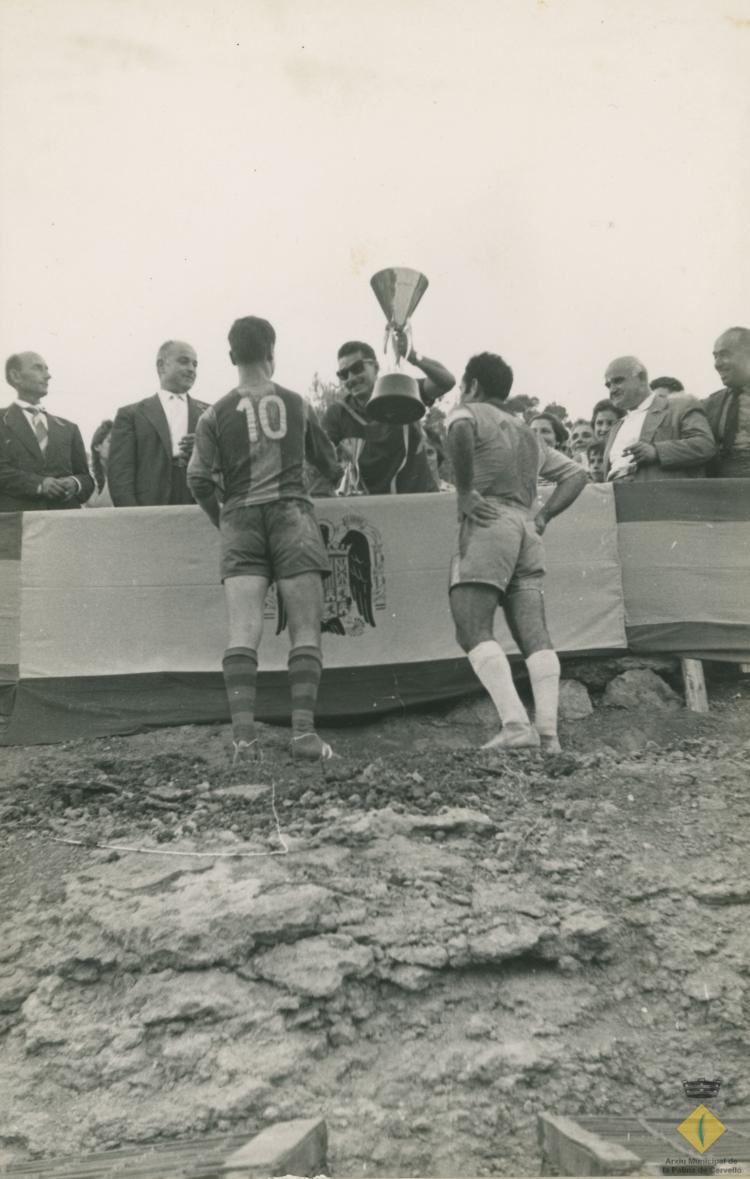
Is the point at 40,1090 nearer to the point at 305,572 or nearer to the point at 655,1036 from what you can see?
the point at 655,1036

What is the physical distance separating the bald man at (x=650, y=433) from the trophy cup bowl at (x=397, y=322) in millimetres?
1453

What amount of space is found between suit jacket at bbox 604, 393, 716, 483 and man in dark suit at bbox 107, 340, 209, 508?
2.56 meters

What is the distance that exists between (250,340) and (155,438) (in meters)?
1.21

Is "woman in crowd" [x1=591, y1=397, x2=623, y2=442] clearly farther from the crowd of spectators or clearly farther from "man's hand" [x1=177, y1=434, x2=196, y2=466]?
"man's hand" [x1=177, y1=434, x2=196, y2=466]

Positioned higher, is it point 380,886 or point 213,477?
point 213,477

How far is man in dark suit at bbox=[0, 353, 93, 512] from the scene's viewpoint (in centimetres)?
588

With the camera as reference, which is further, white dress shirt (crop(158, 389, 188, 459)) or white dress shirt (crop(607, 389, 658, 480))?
white dress shirt (crop(607, 389, 658, 480))

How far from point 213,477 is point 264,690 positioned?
3.89 feet

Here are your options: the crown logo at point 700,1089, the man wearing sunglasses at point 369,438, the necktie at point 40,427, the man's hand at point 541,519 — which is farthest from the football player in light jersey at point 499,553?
the necktie at point 40,427

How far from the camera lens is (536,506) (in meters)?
5.88

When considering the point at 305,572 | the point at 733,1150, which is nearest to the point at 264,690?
the point at 305,572

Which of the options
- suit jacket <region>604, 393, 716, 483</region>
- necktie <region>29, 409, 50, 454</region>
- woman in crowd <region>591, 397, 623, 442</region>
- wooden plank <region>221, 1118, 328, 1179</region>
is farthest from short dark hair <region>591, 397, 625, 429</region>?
wooden plank <region>221, 1118, 328, 1179</region>

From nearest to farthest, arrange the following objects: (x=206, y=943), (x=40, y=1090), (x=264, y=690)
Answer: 1. (x=40, y=1090)
2. (x=206, y=943)
3. (x=264, y=690)

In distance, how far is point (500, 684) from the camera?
4.79 m
